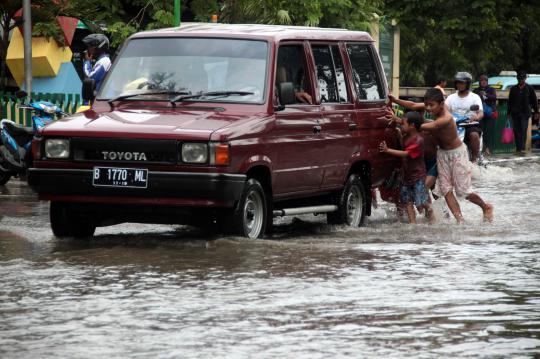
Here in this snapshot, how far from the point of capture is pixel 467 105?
72.9ft

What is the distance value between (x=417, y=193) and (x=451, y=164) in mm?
479

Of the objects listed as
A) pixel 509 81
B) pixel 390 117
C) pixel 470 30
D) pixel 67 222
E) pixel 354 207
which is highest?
pixel 470 30

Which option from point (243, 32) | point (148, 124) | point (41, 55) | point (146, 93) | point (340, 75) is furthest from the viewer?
point (41, 55)

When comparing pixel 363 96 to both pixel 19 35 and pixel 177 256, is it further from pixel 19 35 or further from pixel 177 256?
pixel 19 35

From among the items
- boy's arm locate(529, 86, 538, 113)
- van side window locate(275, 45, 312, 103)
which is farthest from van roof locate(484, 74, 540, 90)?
van side window locate(275, 45, 312, 103)

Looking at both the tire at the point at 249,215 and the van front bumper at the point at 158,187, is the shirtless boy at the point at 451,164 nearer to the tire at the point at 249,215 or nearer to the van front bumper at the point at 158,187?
the tire at the point at 249,215

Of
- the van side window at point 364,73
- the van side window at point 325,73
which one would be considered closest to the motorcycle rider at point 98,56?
the van side window at point 364,73

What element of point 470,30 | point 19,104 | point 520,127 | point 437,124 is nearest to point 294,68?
point 437,124

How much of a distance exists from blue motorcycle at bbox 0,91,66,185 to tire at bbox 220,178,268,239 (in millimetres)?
6803

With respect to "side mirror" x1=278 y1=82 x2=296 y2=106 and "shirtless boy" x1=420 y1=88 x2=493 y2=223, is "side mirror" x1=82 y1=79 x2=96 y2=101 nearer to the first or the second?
"side mirror" x1=278 y1=82 x2=296 y2=106

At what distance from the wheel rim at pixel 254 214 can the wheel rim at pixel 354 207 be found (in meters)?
2.18

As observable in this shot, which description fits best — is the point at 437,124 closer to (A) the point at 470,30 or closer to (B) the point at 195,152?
(B) the point at 195,152

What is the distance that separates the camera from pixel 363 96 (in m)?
14.8

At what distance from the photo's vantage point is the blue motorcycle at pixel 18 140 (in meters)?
18.9
